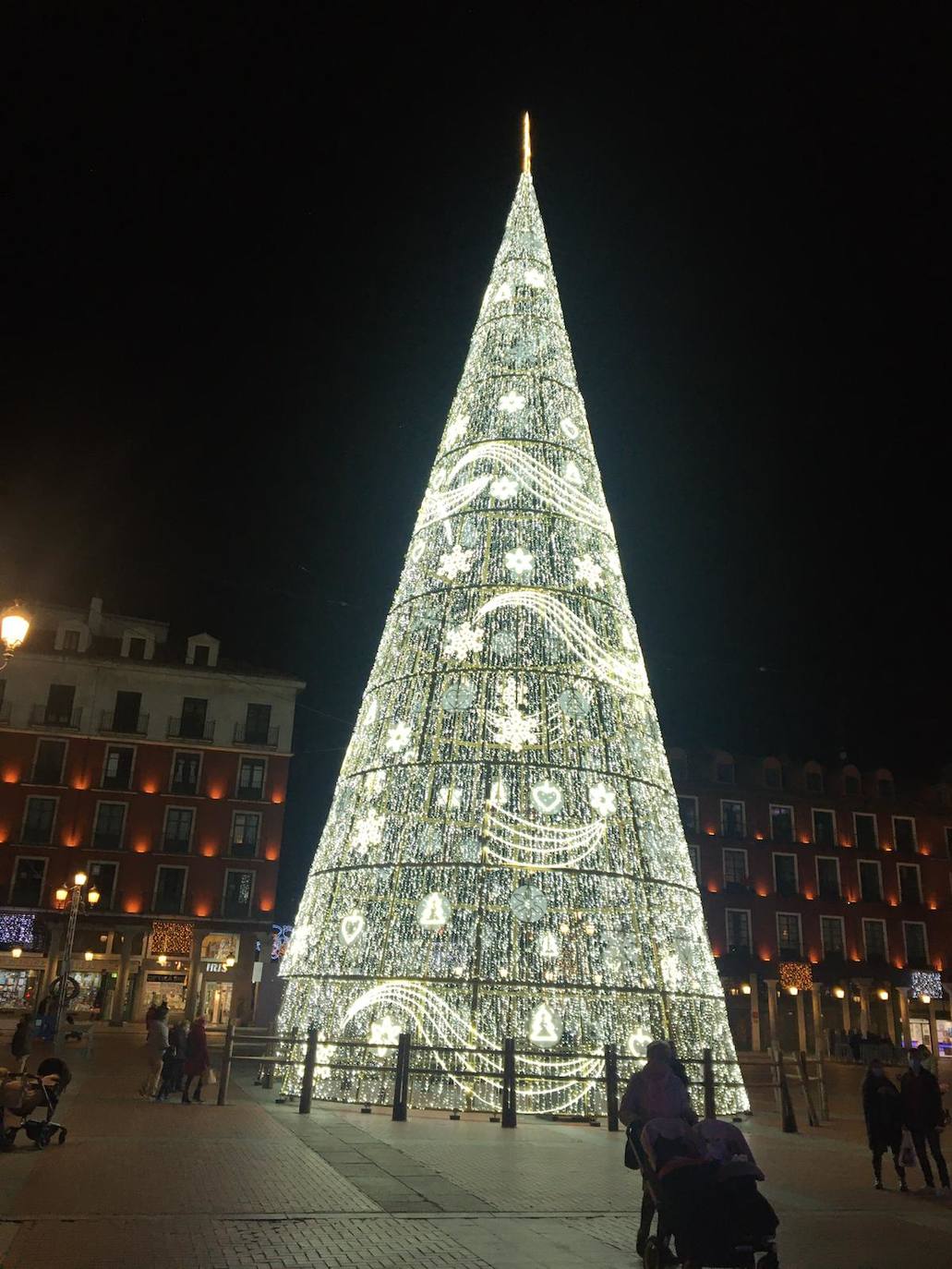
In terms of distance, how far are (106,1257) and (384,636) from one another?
344 inches

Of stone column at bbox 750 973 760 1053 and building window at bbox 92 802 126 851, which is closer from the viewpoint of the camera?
building window at bbox 92 802 126 851

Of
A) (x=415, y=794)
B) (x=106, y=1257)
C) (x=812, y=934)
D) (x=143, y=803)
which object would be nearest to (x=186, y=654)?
(x=143, y=803)

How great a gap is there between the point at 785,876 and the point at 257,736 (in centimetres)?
2347

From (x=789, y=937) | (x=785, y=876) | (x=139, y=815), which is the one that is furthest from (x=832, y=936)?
(x=139, y=815)

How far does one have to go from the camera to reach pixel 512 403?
13516 millimetres

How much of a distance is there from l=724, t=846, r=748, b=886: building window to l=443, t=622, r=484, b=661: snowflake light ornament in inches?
1324

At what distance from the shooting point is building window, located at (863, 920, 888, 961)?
42.9 meters

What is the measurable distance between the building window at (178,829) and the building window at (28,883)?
450 cm

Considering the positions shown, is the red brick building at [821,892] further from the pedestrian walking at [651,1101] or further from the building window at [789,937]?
the pedestrian walking at [651,1101]

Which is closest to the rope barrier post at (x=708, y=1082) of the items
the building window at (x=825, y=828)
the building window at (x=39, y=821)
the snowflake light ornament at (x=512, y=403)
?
the snowflake light ornament at (x=512, y=403)

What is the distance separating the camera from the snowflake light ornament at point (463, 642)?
40.3 ft

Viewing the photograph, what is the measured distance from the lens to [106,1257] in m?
5.33

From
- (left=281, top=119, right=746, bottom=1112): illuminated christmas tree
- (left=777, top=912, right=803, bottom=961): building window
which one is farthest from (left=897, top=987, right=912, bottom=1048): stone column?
(left=281, top=119, right=746, bottom=1112): illuminated christmas tree

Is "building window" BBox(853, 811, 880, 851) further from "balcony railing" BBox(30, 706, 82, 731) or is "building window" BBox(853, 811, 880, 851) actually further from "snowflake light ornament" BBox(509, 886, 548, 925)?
"snowflake light ornament" BBox(509, 886, 548, 925)
